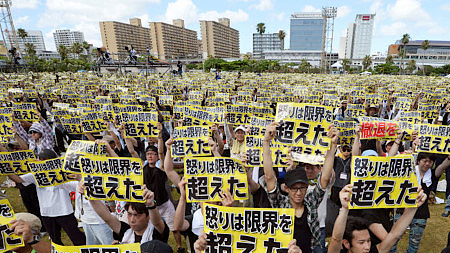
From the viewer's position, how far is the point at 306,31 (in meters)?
156

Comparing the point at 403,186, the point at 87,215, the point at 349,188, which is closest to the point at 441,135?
the point at 403,186

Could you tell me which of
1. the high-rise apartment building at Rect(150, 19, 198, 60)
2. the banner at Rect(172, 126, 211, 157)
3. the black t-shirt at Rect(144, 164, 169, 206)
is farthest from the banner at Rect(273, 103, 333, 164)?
the high-rise apartment building at Rect(150, 19, 198, 60)

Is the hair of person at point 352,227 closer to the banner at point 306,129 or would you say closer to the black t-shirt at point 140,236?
the banner at point 306,129

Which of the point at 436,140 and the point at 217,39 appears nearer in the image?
the point at 436,140

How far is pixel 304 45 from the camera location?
158 m

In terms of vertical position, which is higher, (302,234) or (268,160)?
(268,160)

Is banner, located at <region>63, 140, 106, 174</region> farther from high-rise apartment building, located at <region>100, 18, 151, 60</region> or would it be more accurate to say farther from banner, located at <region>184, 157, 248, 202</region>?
high-rise apartment building, located at <region>100, 18, 151, 60</region>

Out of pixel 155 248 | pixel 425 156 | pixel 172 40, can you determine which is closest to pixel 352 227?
pixel 155 248

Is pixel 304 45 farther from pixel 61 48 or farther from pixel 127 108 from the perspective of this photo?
pixel 127 108

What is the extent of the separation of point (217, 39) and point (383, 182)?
149m

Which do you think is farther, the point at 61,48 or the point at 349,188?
the point at 61,48

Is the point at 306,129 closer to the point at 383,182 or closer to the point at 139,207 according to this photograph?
the point at 383,182

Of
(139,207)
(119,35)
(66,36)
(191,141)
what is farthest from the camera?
(66,36)

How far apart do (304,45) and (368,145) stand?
168 m
